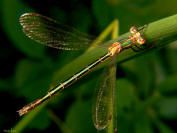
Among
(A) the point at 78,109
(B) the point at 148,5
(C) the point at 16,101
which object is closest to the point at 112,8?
(B) the point at 148,5

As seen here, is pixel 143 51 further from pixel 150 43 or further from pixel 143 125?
pixel 143 125

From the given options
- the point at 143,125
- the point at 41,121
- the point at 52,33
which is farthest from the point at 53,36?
the point at 143,125

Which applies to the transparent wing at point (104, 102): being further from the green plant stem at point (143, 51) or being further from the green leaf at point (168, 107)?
the green leaf at point (168, 107)

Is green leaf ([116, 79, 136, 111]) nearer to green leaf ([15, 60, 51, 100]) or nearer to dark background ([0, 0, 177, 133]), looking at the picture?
dark background ([0, 0, 177, 133])

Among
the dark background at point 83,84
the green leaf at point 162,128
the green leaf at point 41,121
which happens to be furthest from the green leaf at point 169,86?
the green leaf at point 41,121

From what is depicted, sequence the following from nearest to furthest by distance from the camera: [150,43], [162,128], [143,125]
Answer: [150,43] → [143,125] → [162,128]
